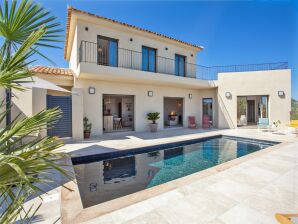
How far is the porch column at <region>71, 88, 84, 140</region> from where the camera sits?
9297 mm

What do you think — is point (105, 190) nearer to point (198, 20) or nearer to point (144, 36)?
point (144, 36)

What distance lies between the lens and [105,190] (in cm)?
465

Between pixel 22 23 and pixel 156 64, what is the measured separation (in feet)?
39.6

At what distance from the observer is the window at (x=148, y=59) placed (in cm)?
1273

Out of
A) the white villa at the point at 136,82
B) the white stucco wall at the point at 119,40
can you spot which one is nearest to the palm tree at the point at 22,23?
the white villa at the point at 136,82

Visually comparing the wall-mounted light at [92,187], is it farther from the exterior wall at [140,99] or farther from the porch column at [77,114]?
the exterior wall at [140,99]

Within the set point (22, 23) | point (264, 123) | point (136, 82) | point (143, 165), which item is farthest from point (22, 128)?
point (264, 123)

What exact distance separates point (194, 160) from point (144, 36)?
9.98 meters

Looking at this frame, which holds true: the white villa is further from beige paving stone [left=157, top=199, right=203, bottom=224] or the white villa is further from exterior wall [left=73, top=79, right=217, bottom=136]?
beige paving stone [left=157, top=199, right=203, bottom=224]

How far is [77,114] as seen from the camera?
9359 mm

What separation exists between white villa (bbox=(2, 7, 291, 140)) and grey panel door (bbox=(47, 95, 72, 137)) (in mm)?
50

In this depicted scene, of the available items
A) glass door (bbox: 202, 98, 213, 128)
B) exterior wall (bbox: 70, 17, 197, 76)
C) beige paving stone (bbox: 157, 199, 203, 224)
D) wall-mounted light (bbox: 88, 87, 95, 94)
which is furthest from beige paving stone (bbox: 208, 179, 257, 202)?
glass door (bbox: 202, 98, 213, 128)

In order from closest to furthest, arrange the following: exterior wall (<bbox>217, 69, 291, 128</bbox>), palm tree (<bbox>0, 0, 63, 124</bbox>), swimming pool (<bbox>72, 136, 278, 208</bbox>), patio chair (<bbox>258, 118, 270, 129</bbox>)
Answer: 1. palm tree (<bbox>0, 0, 63, 124</bbox>)
2. swimming pool (<bbox>72, 136, 278, 208</bbox>)
3. patio chair (<bbox>258, 118, 270, 129</bbox>)
4. exterior wall (<bbox>217, 69, 291, 128</bbox>)

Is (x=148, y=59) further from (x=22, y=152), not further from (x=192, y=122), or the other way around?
(x=22, y=152)
